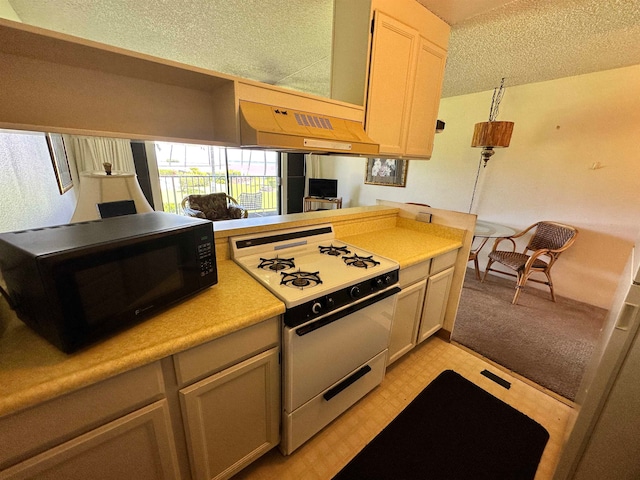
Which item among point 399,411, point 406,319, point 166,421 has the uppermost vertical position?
point 166,421

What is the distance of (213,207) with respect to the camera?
13.1 feet

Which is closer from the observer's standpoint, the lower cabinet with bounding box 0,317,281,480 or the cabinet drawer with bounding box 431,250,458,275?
the lower cabinet with bounding box 0,317,281,480

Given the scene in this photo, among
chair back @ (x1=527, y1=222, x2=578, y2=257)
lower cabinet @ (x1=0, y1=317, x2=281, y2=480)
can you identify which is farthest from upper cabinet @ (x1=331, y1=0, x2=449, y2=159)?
chair back @ (x1=527, y1=222, x2=578, y2=257)

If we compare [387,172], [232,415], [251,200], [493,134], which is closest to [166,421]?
[232,415]

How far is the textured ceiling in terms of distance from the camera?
164 centimetres

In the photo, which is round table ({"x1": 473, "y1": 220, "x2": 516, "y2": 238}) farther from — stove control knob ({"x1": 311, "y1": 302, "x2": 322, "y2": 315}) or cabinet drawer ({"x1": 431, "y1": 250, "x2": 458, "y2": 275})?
stove control knob ({"x1": 311, "y1": 302, "x2": 322, "y2": 315})

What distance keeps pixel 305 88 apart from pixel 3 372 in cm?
408

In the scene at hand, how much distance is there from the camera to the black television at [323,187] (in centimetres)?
543

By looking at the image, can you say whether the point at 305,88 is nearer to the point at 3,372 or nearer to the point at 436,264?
the point at 436,264

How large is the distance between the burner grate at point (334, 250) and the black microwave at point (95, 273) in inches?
32.1

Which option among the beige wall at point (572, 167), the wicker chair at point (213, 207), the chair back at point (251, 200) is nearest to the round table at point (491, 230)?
the beige wall at point (572, 167)

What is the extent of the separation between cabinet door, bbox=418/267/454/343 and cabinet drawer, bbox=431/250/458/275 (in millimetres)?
38

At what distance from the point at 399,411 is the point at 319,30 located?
2855 millimetres

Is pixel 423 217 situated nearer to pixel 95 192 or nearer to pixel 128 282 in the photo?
pixel 128 282
